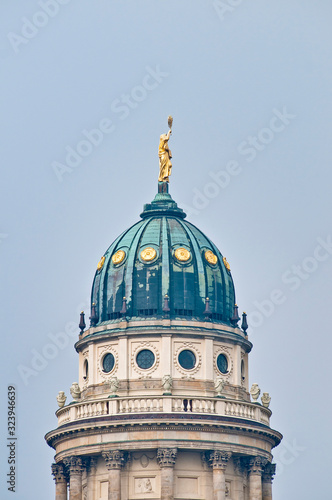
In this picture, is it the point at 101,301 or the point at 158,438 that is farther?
the point at 101,301

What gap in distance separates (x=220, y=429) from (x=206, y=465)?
8.78 ft

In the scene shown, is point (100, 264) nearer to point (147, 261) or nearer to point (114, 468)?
point (147, 261)

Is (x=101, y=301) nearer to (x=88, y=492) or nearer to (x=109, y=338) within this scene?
(x=109, y=338)

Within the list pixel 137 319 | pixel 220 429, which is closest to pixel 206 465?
→ pixel 220 429

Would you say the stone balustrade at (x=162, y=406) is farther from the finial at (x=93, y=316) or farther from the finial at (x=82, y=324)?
the finial at (x=82, y=324)

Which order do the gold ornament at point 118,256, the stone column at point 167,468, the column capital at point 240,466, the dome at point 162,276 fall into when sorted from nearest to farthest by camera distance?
the stone column at point 167,468 < the column capital at point 240,466 < the dome at point 162,276 < the gold ornament at point 118,256

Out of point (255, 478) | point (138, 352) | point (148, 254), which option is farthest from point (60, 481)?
point (148, 254)

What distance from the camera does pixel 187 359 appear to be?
130 metres

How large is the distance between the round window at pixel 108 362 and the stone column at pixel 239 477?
434 inches

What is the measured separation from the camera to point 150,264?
5241 inches

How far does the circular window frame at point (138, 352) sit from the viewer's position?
130 meters

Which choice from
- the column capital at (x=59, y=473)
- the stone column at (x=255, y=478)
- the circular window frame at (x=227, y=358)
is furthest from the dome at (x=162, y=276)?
the stone column at (x=255, y=478)

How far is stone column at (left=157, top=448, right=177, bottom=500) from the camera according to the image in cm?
12488

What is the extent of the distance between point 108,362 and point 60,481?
358 inches
